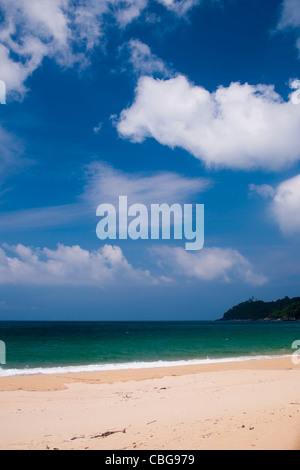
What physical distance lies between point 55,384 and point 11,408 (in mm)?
5209

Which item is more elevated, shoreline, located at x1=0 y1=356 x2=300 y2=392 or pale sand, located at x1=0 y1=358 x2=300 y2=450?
pale sand, located at x1=0 y1=358 x2=300 y2=450

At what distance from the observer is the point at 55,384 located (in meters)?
15.1

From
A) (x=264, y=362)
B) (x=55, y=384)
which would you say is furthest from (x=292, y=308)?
(x=55, y=384)

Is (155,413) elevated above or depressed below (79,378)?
above

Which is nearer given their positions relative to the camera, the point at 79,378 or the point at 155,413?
the point at 155,413

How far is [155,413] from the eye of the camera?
884cm

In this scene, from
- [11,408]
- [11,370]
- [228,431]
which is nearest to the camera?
[228,431]

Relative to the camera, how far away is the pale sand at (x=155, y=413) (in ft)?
20.7

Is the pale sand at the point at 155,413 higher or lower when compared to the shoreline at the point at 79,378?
higher

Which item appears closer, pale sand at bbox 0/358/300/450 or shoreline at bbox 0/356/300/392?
pale sand at bbox 0/358/300/450

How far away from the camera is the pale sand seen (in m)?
6.32

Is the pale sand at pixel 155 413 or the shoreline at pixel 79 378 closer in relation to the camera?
the pale sand at pixel 155 413
